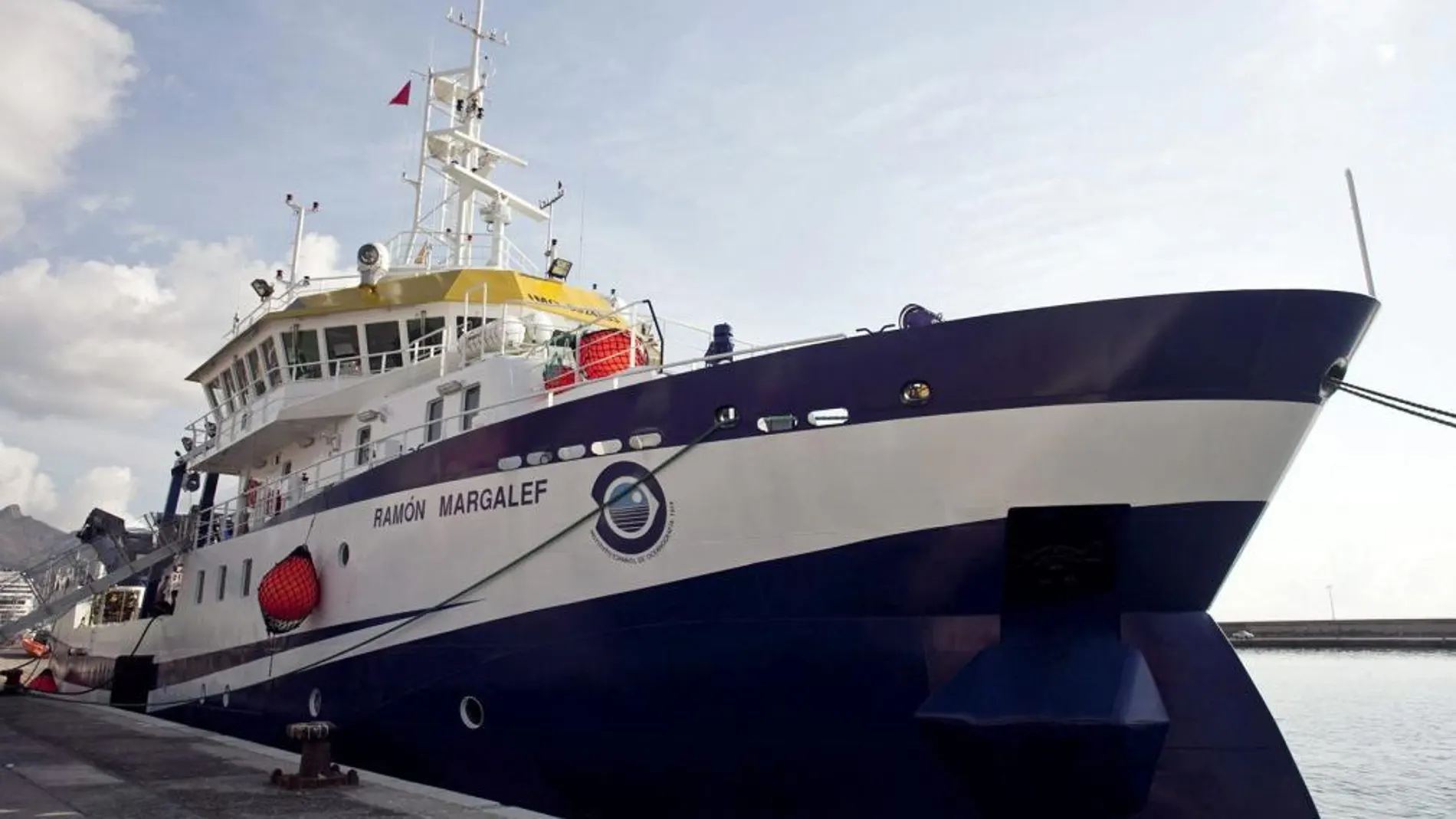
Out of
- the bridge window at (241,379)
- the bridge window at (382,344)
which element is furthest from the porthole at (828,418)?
the bridge window at (241,379)

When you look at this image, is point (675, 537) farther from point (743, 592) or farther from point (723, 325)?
point (723, 325)

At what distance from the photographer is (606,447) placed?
812 centimetres

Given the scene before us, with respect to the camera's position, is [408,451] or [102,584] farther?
[102,584]

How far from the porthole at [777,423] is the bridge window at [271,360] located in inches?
418

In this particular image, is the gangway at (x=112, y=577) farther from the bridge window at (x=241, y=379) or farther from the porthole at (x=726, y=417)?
the porthole at (x=726, y=417)

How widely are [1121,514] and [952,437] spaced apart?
1.29 m

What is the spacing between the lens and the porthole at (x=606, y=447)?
8.05 meters

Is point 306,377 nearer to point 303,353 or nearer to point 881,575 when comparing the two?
point 303,353

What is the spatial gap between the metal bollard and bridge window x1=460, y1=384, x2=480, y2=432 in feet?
11.7

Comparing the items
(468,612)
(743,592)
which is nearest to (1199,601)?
(743,592)

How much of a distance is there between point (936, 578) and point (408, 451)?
689 cm

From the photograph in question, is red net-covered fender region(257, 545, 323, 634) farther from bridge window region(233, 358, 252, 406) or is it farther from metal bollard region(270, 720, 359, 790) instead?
bridge window region(233, 358, 252, 406)

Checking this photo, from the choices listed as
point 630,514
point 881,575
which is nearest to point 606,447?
point 630,514

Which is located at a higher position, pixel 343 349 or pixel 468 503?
pixel 343 349
